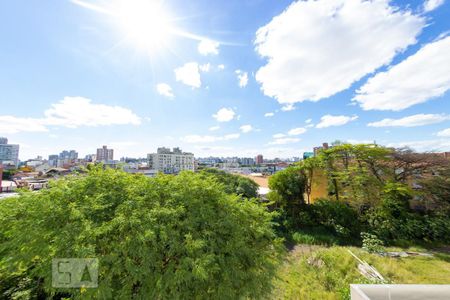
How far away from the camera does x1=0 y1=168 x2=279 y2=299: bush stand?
292 centimetres

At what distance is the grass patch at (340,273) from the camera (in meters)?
5.67

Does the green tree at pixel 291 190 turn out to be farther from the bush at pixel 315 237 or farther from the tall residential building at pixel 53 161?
the tall residential building at pixel 53 161

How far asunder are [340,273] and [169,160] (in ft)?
256

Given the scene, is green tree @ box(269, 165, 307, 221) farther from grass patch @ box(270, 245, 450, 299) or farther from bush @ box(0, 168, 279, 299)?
bush @ box(0, 168, 279, 299)

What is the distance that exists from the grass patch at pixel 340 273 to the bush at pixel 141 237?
2.53m

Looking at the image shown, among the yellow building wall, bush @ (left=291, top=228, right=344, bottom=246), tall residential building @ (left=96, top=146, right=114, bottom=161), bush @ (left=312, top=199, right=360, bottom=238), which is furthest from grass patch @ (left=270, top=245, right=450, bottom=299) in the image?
tall residential building @ (left=96, top=146, right=114, bottom=161)

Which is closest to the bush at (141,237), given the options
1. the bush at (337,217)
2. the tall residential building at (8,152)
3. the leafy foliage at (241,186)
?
the bush at (337,217)

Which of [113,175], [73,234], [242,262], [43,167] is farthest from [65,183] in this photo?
[43,167]

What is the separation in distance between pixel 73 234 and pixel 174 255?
161cm

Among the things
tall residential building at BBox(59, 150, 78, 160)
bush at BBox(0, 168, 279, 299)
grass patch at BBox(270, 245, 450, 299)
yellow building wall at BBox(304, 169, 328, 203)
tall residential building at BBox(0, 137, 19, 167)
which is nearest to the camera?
bush at BBox(0, 168, 279, 299)

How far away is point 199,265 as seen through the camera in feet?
9.32

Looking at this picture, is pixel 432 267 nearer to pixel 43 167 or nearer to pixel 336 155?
pixel 336 155

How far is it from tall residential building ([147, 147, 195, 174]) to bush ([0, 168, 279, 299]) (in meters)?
73.0

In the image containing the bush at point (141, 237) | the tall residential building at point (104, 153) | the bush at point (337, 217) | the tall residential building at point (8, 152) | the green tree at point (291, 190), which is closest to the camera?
the bush at point (141, 237)
